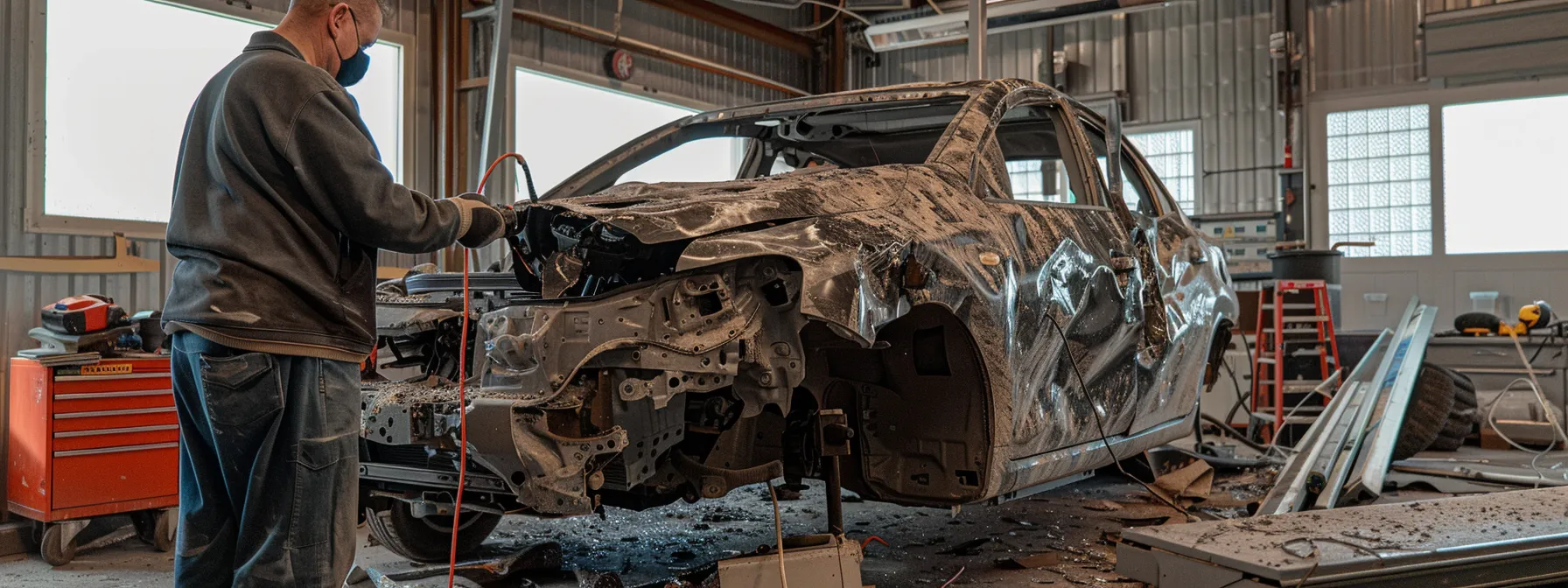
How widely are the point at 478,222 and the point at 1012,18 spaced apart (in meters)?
6.60

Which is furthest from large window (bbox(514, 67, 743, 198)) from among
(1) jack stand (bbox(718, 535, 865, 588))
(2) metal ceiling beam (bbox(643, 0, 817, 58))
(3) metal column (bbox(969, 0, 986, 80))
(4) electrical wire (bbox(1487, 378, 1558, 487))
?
(4) electrical wire (bbox(1487, 378, 1558, 487))

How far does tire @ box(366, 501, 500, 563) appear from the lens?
376 centimetres

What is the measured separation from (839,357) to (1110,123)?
1566 millimetres

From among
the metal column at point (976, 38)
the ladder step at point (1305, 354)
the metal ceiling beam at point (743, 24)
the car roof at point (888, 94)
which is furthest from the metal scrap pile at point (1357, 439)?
the metal ceiling beam at point (743, 24)

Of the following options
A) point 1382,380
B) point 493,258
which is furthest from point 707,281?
point 493,258

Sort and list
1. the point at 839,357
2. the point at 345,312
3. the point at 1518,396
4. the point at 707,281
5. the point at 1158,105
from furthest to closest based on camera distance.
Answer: the point at 1158,105 → the point at 1518,396 → the point at 839,357 → the point at 707,281 → the point at 345,312

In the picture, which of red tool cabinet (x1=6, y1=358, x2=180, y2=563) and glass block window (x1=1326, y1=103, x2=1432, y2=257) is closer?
red tool cabinet (x1=6, y1=358, x2=180, y2=563)

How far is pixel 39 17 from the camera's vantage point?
4.98 metres

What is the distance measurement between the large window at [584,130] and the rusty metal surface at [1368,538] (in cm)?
465

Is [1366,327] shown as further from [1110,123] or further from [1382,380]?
[1110,123]

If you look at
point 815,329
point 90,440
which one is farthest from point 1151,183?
point 90,440

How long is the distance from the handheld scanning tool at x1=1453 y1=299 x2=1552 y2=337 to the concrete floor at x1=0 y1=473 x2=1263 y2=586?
3619mm

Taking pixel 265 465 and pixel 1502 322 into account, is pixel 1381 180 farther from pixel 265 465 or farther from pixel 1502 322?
pixel 265 465

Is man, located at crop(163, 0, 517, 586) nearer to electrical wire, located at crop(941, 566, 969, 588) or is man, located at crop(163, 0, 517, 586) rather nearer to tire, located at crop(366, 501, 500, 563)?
tire, located at crop(366, 501, 500, 563)
